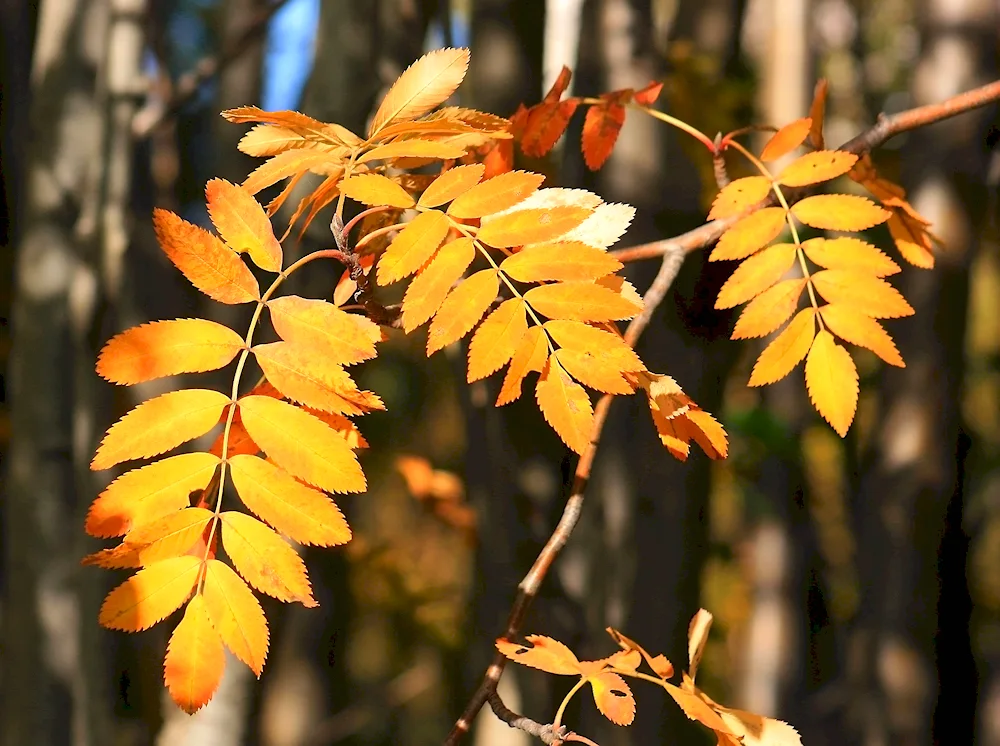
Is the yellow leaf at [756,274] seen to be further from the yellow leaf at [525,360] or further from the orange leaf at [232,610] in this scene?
the orange leaf at [232,610]

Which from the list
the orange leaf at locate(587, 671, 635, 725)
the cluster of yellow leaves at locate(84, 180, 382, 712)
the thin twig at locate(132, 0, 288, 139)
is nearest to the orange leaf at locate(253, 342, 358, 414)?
the cluster of yellow leaves at locate(84, 180, 382, 712)

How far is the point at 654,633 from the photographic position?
163 cm

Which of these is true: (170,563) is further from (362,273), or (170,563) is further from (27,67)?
(27,67)

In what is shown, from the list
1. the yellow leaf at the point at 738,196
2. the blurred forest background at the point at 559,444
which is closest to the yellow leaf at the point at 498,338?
the yellow leaf at the point at 738,196

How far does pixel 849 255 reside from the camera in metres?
0.75

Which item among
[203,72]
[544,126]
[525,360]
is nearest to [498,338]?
[525,360]

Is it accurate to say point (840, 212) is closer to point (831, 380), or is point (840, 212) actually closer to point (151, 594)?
point (831, 380)

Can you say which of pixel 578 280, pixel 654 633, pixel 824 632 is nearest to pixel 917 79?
pixel 654 633

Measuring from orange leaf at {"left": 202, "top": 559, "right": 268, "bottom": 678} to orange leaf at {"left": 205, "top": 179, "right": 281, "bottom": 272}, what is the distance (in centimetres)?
21

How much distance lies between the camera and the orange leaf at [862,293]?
2.36 feet

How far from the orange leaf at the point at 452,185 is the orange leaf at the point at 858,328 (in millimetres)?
313

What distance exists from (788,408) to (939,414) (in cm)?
40

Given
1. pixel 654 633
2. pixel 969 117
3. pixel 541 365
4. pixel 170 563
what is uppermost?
pixel 969 117

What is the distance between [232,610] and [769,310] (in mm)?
468
